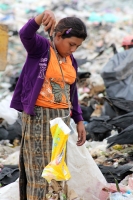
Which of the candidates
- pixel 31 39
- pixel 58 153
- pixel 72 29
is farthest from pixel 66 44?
pixel 58 153

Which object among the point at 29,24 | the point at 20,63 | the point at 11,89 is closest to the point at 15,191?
the point at 29,24

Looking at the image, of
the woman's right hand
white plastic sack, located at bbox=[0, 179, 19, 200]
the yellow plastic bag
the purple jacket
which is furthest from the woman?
white plastic sack, located at bbox=[0, 179, 19, 200]

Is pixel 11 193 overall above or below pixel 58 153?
below

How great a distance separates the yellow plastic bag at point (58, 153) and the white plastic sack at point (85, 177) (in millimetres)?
894

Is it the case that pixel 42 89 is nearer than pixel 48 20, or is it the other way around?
pixel 48 20

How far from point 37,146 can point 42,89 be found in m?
0.35

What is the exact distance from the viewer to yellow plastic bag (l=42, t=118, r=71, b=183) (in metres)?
→ 2.55

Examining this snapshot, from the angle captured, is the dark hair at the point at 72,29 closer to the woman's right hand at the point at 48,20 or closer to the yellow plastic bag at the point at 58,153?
the woman's right hand at the point at 48,20

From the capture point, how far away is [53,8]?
12.7 meters

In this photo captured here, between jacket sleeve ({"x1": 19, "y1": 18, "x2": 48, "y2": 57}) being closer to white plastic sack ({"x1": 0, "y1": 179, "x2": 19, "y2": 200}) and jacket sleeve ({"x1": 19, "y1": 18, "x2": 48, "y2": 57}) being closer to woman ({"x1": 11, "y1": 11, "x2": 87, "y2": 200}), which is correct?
woman ({"x1": 11, "y1": 11, "x2": 87, "y2": 200})

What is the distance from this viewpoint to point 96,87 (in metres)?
7.14

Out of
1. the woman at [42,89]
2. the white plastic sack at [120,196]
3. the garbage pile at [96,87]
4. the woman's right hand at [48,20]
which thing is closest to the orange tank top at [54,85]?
the woman at [42,89]

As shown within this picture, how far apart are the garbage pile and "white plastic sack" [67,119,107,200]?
0.15 metres

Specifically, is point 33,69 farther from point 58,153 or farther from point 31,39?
point 58,153
